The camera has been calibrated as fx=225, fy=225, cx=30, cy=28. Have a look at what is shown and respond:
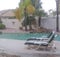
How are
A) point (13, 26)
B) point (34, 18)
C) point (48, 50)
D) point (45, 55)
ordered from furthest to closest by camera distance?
point (13, 26) → point (34, 18) → point (48, 50) → point (45, 55)

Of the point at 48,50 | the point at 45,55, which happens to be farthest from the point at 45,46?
the point at 45,55

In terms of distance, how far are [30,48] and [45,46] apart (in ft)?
2.90

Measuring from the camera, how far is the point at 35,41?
1248 centimetres

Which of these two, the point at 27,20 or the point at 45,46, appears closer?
the point at 45,46

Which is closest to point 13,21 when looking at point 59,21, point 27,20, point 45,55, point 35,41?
point 27,20

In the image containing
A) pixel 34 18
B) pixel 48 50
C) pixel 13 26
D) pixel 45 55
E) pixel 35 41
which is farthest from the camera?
pixel 13 26

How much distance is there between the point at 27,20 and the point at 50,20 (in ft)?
10.2

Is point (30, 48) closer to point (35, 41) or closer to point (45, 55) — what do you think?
point (35, 41)

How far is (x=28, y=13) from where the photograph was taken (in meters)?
30.6

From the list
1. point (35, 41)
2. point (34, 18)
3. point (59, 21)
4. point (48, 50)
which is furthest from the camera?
point (34, 18)

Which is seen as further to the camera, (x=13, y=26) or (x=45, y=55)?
(x=13, y=26)

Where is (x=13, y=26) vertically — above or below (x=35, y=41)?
below

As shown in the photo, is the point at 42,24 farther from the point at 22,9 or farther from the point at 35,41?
the point at 35,41

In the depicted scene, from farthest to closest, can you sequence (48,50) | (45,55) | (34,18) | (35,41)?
1. (34,18)
2. (35,41)
3. (48,50)
4. (45,55)
